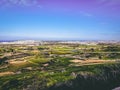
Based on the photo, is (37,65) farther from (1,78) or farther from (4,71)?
(1,78)

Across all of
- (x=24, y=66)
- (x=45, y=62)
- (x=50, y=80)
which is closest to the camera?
(x=50, y=80)

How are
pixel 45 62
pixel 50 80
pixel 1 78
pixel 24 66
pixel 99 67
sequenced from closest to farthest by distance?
pixel 50 80 → pixel 1 78 → pixel 99 67 → pixel 24 66 → pixel 45 62

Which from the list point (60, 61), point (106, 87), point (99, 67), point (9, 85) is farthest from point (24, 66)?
point (106, 87)

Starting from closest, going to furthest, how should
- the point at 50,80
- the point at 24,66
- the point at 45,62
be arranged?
the point at 50,80 → the point at 24,66 → the point at 45,62

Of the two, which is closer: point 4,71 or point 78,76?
point 78,76

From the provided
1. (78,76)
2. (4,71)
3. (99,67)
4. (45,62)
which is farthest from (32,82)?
(45,62)

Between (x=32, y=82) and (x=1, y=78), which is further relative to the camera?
(x=1, y=78)

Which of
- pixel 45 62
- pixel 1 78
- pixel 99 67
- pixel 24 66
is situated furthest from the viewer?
pixel 45 62

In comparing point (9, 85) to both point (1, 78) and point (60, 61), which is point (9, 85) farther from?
point (60, 61)

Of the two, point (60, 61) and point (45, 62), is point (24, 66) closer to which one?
point (45, 62)
